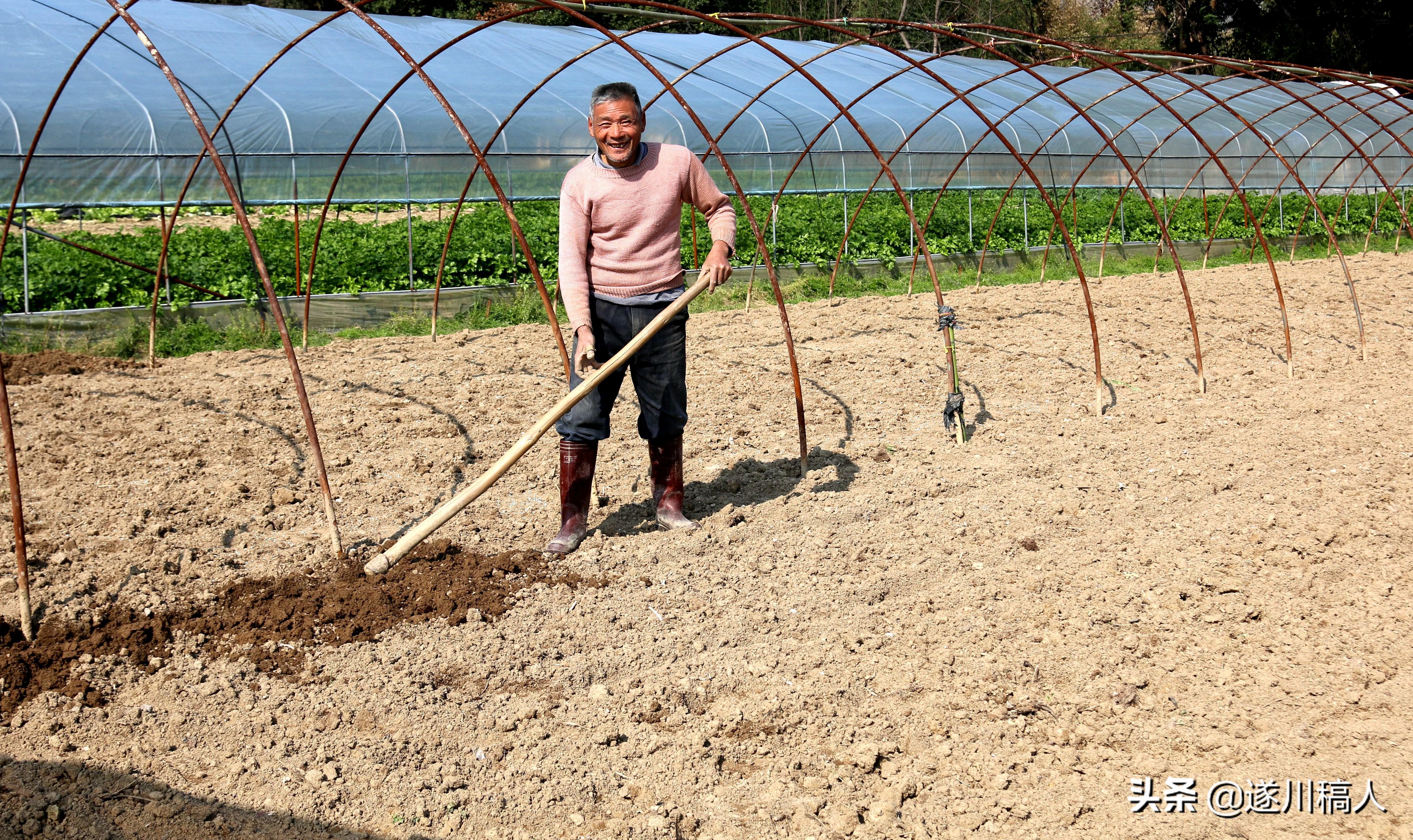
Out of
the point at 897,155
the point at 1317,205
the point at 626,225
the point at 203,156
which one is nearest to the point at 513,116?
the point at 203,156

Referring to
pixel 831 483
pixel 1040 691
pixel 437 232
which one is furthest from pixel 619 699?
pixel 437 232

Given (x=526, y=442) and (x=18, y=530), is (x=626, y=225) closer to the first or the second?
(x=526, y=442)

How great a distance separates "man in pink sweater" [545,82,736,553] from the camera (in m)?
3.50

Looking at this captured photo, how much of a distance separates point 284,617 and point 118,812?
954mm

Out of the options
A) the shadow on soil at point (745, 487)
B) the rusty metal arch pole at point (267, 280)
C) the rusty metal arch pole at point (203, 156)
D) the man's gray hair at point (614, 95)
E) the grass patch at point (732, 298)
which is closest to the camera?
the rusty metal arch pole at point (267, 280)

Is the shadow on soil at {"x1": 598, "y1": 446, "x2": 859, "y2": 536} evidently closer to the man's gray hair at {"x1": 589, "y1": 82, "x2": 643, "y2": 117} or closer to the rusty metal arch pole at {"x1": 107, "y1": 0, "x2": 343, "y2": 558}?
the rusty metal arch pole at {"x1": 107, "y1": 0, "x2": 343, "y2": 558}

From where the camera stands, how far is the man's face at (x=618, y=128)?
339 cm

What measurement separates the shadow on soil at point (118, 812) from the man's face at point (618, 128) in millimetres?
2225

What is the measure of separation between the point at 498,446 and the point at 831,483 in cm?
168

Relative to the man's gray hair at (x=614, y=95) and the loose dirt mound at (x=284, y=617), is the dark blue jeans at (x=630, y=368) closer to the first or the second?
the loose dirt mound at (x=284, y=617)

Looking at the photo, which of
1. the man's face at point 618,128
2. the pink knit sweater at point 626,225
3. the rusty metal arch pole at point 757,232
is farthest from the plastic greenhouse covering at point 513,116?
the man's face at point 618,128

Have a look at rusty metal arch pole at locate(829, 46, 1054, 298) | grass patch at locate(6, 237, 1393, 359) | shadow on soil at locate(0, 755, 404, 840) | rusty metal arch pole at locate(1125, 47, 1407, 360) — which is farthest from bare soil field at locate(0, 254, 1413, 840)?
rusty metal arch pole at locate(829, 46, 1054, 298)

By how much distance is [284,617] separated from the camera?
3.27 metres

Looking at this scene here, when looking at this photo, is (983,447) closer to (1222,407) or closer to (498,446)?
(1222,407)
